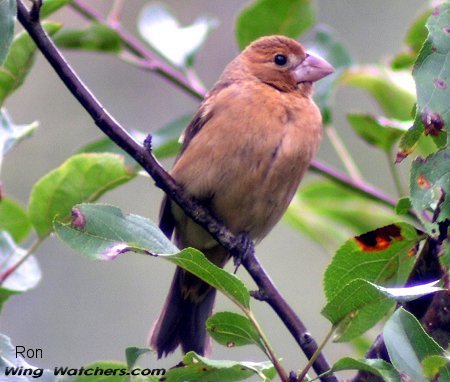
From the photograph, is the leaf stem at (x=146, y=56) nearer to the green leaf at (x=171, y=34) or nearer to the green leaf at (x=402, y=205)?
the green leaf at (x=171, y=34)

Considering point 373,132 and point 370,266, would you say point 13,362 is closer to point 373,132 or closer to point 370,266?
point 370,266

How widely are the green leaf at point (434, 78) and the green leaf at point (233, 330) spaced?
668 mm

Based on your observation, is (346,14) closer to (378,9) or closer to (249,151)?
(378,9)

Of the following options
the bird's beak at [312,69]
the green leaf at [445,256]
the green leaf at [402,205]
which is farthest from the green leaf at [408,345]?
the bird's beak at [312,69]

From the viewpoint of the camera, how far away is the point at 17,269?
291 centimetres

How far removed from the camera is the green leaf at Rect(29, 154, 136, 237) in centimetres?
294

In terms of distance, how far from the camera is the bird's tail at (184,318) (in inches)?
148

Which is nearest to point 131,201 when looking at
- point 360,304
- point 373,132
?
point 373,132

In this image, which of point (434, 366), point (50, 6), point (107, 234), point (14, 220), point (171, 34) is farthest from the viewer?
point (171, 34)

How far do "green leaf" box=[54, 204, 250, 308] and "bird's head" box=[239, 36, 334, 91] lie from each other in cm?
197

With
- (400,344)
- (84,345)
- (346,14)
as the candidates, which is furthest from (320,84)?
(346,14)

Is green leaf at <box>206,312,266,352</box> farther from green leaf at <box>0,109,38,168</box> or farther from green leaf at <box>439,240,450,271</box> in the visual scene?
green leaf at <box>0,109,38,168</box>

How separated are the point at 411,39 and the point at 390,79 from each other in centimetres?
22

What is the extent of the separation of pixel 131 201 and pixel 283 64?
15.3 feet
